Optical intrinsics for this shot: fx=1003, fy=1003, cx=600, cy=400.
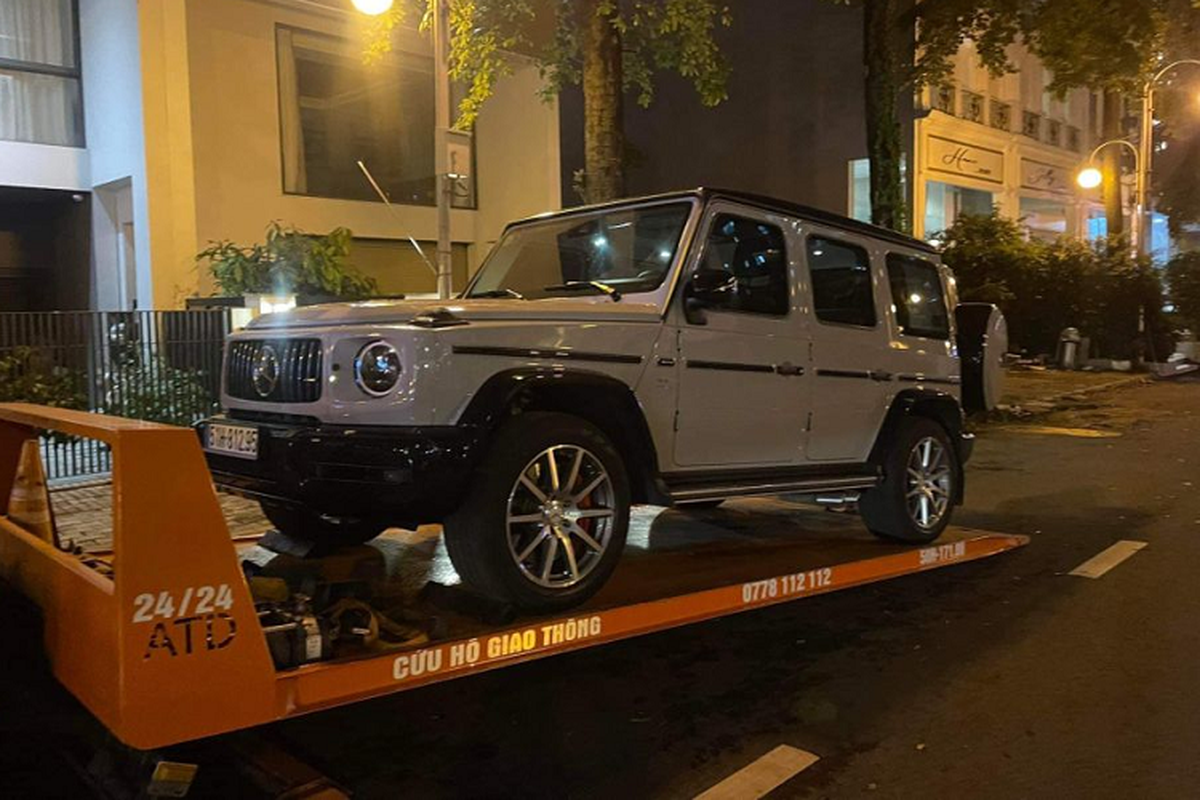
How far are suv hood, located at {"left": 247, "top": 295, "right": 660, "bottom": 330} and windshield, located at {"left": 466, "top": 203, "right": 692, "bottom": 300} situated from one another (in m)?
0.33

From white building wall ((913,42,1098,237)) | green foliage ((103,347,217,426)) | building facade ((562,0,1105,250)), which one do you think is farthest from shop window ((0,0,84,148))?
white building wall ((913,42,1098,237))

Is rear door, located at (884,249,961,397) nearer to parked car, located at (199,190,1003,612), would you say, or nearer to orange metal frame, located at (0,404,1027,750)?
parked car, located at (199,190,1003,612)

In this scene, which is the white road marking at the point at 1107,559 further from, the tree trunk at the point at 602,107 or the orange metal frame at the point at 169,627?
the tree trunk at the point at 602,107

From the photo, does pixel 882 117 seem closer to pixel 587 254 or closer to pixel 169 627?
pixel 587 254

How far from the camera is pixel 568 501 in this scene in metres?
4.23

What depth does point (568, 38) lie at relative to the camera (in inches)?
479

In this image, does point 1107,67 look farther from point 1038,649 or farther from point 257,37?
point 1038,649

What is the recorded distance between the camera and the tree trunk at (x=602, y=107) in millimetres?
10344

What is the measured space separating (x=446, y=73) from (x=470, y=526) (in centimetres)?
630

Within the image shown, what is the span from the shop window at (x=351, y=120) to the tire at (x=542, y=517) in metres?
10.8

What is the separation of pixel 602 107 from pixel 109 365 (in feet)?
18.2

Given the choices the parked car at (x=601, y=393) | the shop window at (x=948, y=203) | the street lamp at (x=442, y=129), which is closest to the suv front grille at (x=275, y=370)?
the parked car at (x=601, y=393)

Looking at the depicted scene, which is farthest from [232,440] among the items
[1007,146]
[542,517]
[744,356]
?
[1007,146]

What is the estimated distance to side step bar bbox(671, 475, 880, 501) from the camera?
4.82 m
